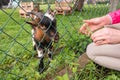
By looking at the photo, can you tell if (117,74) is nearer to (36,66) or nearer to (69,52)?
(69,52)

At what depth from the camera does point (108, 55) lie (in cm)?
209

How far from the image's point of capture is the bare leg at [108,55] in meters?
2.04

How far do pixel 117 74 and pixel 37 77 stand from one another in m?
0.63

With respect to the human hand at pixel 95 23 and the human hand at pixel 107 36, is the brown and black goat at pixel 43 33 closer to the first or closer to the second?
the human hand at pixel 95 23

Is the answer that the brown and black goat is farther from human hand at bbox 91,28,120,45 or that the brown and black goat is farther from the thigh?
human hand at bbox 91,28,120,45

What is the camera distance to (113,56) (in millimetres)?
2055

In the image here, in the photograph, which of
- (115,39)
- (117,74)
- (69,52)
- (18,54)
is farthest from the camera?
(18,54)

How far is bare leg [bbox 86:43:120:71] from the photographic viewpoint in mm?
2043

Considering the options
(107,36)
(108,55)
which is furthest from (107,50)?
(107,36)

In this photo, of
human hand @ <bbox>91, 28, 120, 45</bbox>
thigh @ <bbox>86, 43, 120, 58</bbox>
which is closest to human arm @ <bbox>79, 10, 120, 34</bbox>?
thigh @ <bbox>86, 43, 120, 58</bbox>

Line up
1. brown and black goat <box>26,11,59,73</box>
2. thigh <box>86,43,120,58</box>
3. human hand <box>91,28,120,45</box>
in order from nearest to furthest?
human hand <box>91,28,120,45</box> → thigh <box>86,43,120,58</box> → brown and black goat <box>26,11,59,73</box>

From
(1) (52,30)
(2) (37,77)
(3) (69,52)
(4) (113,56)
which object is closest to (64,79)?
(2) (37,77)

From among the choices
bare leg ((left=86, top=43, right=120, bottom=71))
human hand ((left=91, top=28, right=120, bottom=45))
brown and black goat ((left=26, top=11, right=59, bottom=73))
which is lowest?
brown and black goat ((left=26, top=11, right=59, bottom=73))

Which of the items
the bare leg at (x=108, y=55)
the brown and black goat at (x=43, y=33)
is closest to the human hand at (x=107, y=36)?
the bare leg at (x=108, y=55)
